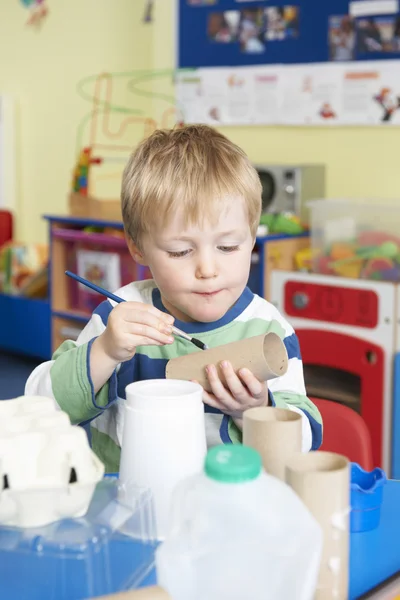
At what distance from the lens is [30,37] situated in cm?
424

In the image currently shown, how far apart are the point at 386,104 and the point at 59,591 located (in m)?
2.51

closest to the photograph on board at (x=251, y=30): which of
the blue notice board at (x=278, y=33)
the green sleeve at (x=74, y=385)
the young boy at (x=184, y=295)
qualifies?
the blue notice board at (x=278, y=33)

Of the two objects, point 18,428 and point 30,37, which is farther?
point 30,37

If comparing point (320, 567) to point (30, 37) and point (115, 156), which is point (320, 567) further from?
point (30, 37)

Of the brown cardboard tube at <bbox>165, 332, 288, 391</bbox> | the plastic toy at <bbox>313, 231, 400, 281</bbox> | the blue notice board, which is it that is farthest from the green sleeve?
the blue notice board

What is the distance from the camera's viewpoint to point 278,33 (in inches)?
125

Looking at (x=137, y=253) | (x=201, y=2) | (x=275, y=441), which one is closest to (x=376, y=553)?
(x=275, y=441)

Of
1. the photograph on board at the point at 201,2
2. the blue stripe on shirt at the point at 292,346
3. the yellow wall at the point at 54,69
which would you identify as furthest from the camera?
the yellow wall at the point at 54,69

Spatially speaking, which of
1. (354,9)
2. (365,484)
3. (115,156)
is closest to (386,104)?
(354,9)

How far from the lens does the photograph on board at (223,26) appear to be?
10.8ft

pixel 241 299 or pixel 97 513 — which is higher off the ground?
pixel 241 299

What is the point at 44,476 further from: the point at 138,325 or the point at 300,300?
the point at 300,300

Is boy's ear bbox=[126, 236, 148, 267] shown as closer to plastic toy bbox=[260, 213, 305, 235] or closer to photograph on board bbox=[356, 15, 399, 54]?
plastic toy bbox=[260, 213, 305, 235]

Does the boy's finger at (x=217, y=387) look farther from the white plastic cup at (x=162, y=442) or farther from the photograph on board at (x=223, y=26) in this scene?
the photograph on board at (x=223, y=26)
